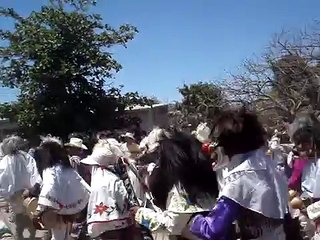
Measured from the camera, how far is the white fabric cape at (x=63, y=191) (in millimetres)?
6016

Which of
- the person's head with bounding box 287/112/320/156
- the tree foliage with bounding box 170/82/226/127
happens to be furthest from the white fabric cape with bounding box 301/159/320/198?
the tree foliage with bounding box 170/82/226/127

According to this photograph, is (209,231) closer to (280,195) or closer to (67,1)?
(280,195)

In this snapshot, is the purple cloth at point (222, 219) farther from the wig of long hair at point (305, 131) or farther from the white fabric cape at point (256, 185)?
the wig of long hair at point (305, 131)

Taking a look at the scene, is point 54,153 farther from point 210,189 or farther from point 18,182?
point 210,189

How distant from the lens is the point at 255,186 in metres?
3.05

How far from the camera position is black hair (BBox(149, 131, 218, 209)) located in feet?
11.7

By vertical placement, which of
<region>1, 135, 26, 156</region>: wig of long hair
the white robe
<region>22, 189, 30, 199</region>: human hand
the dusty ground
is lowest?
the dusty ground

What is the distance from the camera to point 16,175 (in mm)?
8539

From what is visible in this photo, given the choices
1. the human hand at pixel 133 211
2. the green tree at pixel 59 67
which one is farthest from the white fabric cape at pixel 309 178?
the green tree at pixel 59 67

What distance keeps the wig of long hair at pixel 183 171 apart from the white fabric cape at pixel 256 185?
0.42m

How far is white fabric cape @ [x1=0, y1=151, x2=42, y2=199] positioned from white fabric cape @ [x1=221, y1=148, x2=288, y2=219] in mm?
5771

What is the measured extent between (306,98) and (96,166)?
731 inches

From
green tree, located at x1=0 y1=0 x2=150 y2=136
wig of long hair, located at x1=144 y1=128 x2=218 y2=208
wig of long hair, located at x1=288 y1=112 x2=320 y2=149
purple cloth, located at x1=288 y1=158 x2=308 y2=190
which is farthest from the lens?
green tree, located at x1=0 y1=0 x2=150 y2=136

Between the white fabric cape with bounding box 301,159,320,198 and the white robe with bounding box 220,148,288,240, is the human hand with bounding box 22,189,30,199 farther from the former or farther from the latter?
the white robe with bounding box 220,148,288,240
